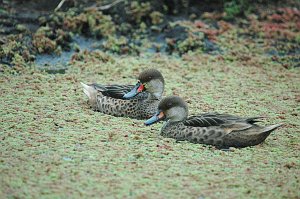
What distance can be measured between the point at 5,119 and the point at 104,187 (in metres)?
2.25

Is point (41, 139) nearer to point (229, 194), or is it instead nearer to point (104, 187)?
point (104, 187)

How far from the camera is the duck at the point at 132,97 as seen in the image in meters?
7.50

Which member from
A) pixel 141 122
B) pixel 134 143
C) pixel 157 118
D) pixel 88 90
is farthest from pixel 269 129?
pixel 88 90

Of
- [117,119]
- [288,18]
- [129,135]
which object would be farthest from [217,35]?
[129,135]

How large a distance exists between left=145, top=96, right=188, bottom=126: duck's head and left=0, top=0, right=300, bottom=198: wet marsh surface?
8.8 inches

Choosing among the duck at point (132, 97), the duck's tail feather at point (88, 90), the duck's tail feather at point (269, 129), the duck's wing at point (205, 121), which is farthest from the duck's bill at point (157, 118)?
the duck's tail feather at point (88, 90)

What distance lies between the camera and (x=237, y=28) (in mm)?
11406

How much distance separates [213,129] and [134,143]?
795mm

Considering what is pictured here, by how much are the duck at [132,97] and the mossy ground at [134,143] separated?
18 centimetres

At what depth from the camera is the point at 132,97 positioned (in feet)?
25.1

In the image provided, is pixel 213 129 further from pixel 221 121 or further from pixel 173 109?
pixel 173 109

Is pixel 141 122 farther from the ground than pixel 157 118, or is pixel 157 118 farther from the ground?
pixel 157 118

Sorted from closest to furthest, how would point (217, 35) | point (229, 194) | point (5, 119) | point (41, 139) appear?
point (229, 194) → point (41, 139) → point (5, 119) → point (217, 35)

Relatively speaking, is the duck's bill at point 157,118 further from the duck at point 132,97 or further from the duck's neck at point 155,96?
the duck's neck at point 155,96
